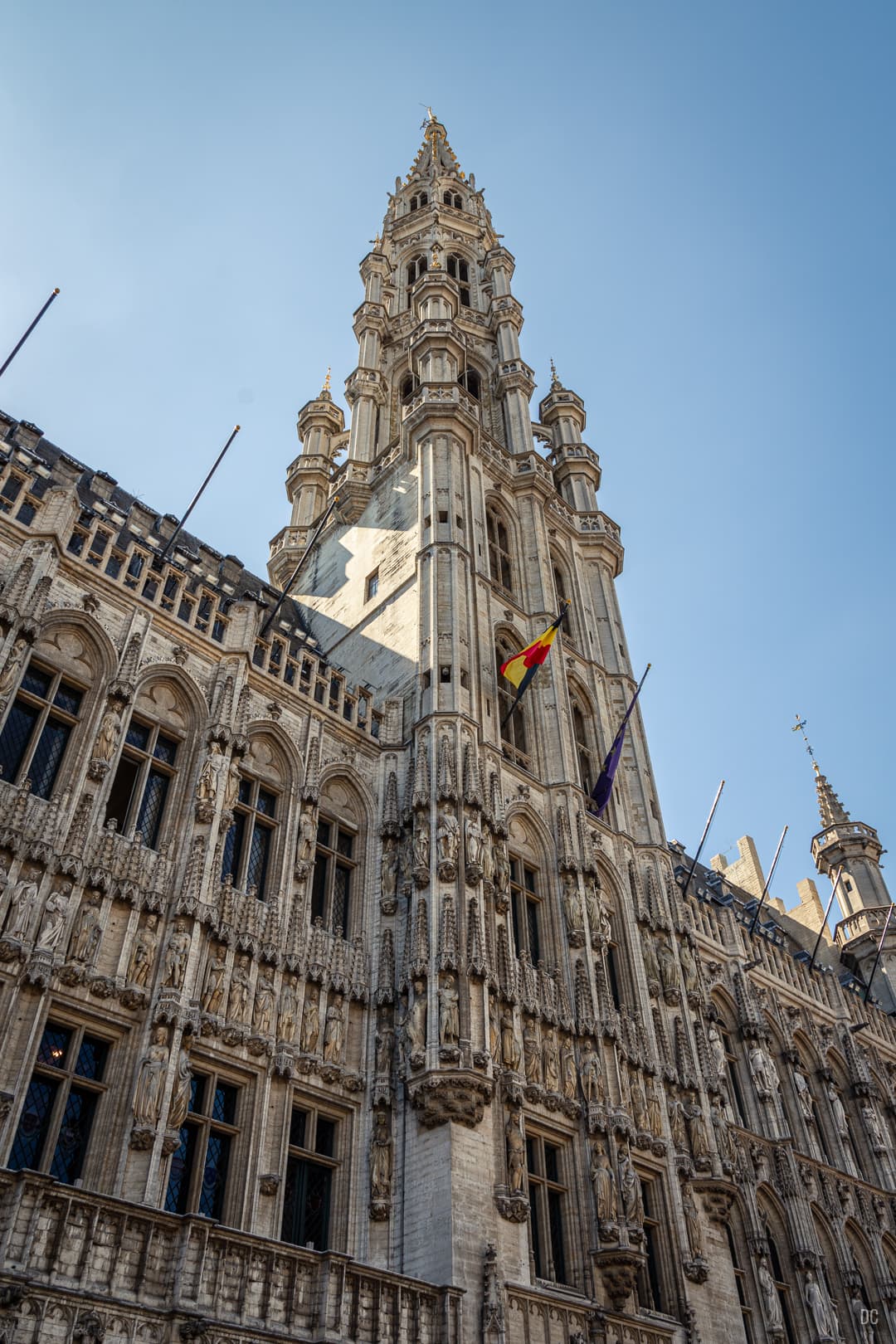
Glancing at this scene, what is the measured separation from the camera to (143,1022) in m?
17.1

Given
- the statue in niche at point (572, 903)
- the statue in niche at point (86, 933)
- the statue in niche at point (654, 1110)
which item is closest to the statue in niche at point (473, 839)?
the statue in niche at point (572, 903)

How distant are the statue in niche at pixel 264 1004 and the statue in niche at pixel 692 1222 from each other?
9968 mm

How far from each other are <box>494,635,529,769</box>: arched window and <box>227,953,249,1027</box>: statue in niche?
9892mm

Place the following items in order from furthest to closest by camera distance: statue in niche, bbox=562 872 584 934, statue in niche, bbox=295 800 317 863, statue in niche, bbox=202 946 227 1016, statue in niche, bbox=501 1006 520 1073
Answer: statue in niche, bbox=562 872 584 934 → statue in niche, bbox=295 800 317 863 → statue in niche, bbox=501 1006 520 1073 → statue in niche, bbox=202 946 227 1016

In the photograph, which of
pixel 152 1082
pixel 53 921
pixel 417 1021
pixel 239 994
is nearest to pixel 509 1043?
pixel 417 1021

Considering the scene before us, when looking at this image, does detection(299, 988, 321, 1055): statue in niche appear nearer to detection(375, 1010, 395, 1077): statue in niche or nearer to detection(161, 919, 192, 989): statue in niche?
detection(375, 1010, 395, 1077): statue in niche

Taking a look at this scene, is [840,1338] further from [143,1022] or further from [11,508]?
[11,508]

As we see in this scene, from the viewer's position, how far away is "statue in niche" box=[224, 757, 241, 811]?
2081 cm

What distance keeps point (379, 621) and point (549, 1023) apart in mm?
11826

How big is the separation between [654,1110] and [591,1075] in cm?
235

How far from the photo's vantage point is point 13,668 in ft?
59.9

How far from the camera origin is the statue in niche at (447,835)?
21.9m

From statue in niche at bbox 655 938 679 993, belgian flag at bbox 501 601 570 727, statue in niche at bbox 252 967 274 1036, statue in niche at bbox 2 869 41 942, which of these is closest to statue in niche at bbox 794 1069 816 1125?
statue in niche at bbox 655 938 679 993

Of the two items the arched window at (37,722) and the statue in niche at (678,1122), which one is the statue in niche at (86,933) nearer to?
the arched window at (37,722)
